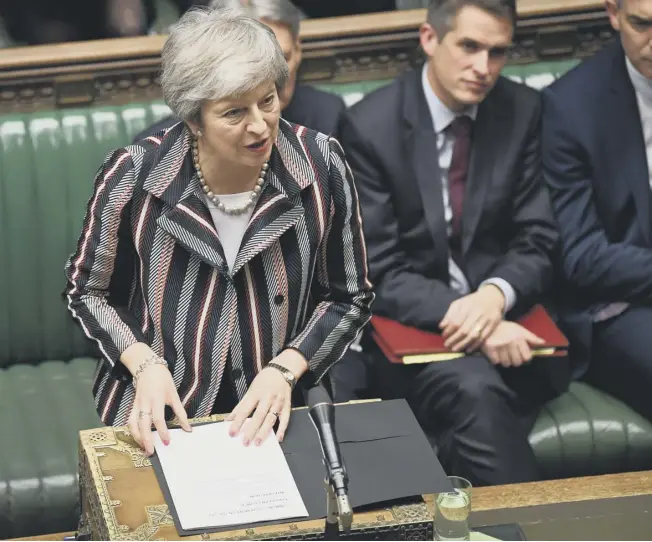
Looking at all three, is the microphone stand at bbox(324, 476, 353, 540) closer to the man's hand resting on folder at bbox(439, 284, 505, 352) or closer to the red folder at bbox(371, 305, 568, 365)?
the red folder at bbox(371, 305, 568, 365)

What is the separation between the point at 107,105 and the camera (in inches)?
125

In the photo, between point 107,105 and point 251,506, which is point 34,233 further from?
point 251,506

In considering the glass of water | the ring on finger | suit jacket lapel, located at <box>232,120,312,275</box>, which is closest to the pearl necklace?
suit jacket lapel, located at <box>232,120,312,275</box>

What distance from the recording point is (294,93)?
10.0ft

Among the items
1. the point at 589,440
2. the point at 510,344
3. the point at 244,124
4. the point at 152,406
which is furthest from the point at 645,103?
the point at 152,406

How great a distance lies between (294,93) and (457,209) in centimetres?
50

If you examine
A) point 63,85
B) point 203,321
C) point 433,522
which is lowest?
point 433,522

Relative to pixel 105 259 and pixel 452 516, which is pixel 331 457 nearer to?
pixel 452 516

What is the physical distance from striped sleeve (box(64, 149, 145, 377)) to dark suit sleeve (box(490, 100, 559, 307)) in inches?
39.7

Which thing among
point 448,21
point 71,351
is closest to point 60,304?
point 71,351

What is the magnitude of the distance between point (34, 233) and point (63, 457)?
0.62 metres

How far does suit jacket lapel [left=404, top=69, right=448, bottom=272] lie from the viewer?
2.93 meters

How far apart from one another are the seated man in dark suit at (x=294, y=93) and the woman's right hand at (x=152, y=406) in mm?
850

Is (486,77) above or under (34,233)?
above
